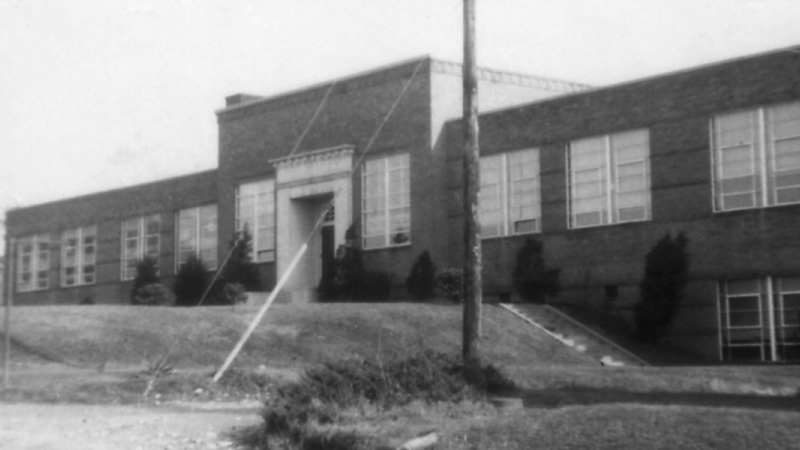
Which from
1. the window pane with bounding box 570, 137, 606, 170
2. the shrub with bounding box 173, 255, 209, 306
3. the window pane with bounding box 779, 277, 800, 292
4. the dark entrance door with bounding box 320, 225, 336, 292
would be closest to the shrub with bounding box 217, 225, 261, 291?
the shrub with bounding box 173, 255, 209, 306

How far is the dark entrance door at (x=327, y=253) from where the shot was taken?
3994 cm

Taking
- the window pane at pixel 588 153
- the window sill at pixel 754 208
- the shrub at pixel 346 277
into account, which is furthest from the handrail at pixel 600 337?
the shrub at pixel 346 277

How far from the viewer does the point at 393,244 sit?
39.0 metres

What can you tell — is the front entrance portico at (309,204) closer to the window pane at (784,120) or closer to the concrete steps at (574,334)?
the concrete steps at (574,334)

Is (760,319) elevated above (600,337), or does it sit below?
above

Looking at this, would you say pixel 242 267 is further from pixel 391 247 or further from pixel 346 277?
pixel 391 247

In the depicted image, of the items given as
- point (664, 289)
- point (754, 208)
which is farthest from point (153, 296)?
point (754, 208)

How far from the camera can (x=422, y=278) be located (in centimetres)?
3719

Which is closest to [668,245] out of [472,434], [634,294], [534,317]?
[634,294]

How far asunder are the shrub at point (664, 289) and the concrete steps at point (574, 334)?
112 cm

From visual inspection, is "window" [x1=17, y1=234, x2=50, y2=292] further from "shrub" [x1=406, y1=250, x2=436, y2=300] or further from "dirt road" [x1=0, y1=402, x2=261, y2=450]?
"dirt road" [x1=0, y1=402, x2=261, y2=450]

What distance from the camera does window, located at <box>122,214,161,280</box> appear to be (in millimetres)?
50281

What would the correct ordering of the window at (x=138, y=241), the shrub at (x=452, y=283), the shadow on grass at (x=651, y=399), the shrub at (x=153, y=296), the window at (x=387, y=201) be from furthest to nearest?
the window at (x=138, y=241) < the shrub at (x=153, y=296) < the window at (x=387, y=201) < the shrub at (x=452, y=283) < the shadow on grass at (x=651, y=399)

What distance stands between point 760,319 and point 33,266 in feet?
125
